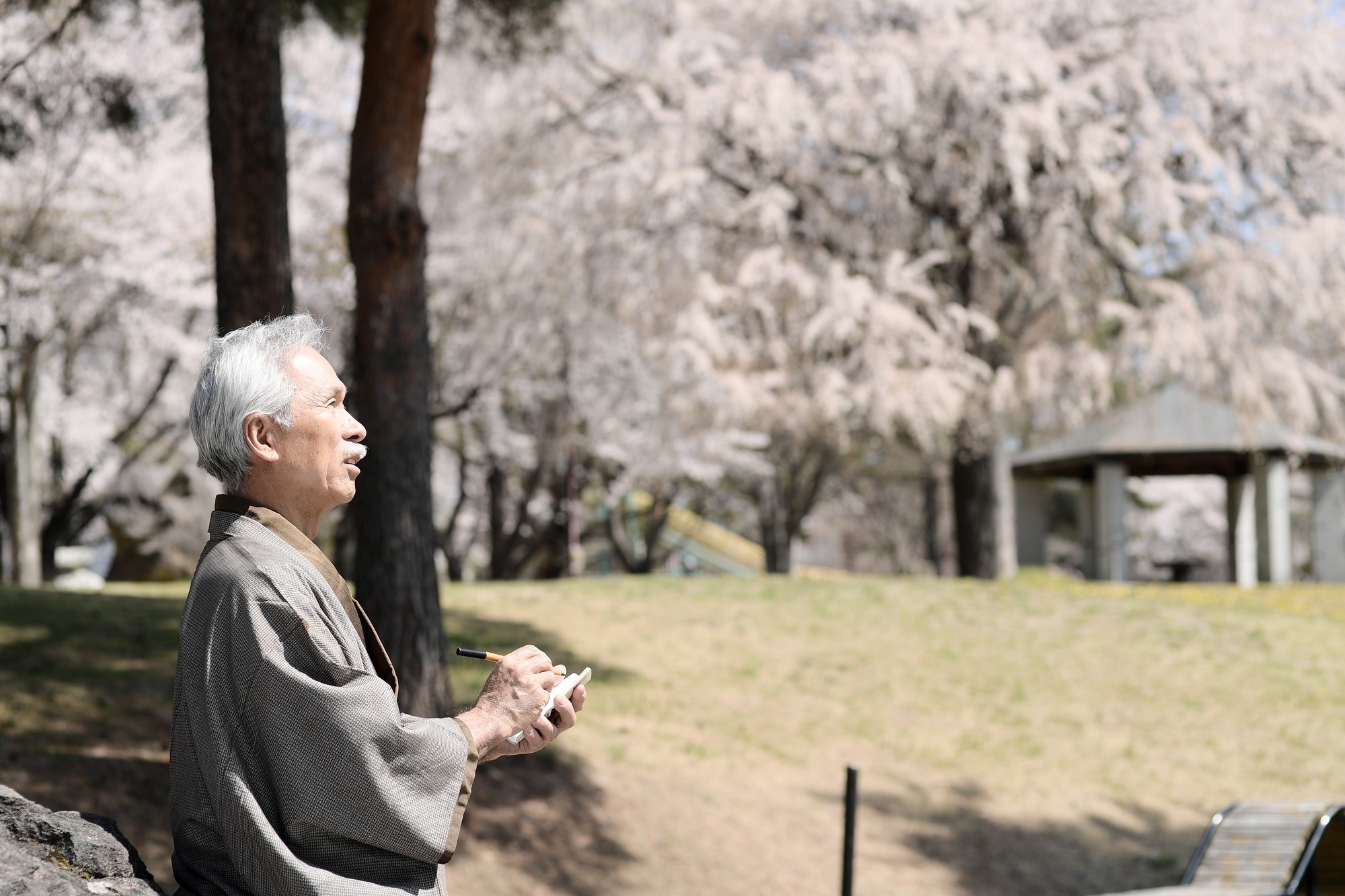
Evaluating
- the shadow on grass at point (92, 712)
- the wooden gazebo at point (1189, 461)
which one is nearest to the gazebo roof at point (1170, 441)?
the wooden gazebo at point (1189, 461)

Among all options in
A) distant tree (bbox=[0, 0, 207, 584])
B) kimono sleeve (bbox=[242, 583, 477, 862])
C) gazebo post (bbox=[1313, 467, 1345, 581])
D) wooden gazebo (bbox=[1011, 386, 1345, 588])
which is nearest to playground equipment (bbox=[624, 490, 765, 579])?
wooden gazebo (bbox=[1011, 386, 1345, 588])

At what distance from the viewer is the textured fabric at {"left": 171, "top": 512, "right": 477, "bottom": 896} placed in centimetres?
180

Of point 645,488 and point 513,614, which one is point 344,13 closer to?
point 513,614

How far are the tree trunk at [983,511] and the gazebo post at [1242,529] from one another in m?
7.75

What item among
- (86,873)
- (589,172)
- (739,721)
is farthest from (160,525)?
(86,873)

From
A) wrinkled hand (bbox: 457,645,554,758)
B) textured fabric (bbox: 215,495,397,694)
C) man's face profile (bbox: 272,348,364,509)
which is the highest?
man's face profile (bbox: 272,348,364,509)

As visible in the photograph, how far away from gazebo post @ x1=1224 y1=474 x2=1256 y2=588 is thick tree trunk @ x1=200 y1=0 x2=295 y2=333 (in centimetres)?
1849

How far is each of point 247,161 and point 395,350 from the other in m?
1.22

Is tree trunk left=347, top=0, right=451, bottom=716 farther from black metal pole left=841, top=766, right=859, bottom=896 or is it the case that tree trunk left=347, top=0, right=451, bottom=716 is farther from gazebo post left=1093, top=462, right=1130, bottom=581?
gazebo post left=1093, top=462, right=1130, bottom=581

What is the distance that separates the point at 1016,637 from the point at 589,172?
7140mm

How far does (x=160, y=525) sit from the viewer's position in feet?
54.0

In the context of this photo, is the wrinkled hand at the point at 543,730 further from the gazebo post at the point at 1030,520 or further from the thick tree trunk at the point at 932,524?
the thick tree trunk at the point at 932,524

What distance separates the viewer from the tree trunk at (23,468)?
616 inches

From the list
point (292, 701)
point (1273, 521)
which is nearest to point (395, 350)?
point (292, 701)
